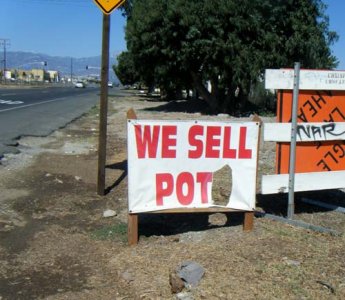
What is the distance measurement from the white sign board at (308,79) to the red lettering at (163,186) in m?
1.44

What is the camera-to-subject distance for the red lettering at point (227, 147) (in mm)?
5281

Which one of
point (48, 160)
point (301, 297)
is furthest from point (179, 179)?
point (48, 160)

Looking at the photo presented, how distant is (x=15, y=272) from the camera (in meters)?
4.56

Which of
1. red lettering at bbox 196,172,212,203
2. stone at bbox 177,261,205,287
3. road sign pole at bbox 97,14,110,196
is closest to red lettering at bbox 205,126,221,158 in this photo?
red lettering at bbox 196,172,212,203

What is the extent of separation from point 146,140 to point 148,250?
3.50ft

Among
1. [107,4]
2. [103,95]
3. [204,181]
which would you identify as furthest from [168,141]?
[107,4]

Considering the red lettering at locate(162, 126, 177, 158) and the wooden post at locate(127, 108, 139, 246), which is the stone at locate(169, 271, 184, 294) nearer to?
the wooden post at locate(127, 108, 139, 246)

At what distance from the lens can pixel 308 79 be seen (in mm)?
5680

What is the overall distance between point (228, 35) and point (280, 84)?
18.9 metres

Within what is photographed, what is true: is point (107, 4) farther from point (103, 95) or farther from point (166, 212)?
point (166, 212)

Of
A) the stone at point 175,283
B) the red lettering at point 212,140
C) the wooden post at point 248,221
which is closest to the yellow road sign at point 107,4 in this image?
the red lettering at point 212,140

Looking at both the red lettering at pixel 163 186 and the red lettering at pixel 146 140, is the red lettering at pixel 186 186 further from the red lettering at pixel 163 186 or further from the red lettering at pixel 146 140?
the red lettering at pixel 146 140

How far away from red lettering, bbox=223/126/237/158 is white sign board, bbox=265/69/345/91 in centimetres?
67

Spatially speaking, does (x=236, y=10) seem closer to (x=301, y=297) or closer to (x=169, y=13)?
(x=169, y=13)
